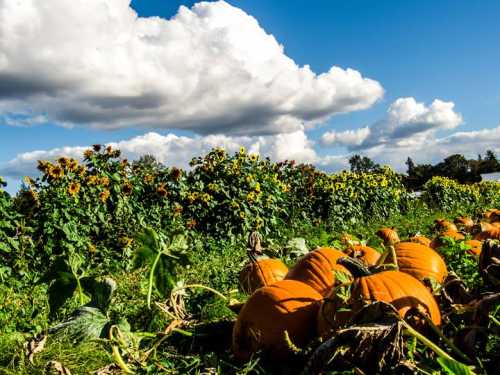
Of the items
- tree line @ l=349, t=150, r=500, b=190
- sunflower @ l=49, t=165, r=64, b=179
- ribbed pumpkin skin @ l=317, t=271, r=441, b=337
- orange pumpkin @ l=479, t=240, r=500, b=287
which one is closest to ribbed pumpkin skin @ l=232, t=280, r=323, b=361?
ribbed pumpkin skin @ l=317, t=271, r=441, b=337

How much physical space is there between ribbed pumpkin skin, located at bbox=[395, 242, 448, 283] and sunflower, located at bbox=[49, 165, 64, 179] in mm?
4556

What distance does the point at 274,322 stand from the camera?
236 cm

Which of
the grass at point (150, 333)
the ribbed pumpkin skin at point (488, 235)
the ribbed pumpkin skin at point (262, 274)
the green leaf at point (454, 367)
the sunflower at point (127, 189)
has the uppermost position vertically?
the sunflower at point (127, 189)

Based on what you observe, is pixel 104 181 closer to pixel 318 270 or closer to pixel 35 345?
pixel 318 270

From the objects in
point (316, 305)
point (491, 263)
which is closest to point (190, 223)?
point (316, 305)


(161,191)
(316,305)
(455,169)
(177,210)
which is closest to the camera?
(316,305)

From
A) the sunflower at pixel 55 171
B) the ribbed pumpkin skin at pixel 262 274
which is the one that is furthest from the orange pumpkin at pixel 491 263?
the sunflower at pixel 55 171

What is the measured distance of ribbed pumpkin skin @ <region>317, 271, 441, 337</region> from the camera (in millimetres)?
2091

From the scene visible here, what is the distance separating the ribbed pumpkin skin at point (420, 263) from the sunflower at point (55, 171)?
14.9 feet

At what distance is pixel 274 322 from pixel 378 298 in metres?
0.51

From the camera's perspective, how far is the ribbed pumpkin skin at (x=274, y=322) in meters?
2.34

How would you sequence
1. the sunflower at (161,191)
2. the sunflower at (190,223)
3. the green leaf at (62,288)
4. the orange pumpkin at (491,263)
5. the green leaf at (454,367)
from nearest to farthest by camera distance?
1. the green leaf at (454,367)
2. the orange pumpkin at (491,263)
3. the green leaf at (62,288)
4. the sunflower at (161,191)
5. the sunflower at (190,223)

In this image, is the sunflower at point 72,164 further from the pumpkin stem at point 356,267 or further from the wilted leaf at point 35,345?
the pumpkin stem at point 356,267

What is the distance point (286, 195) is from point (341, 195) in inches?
91.4
